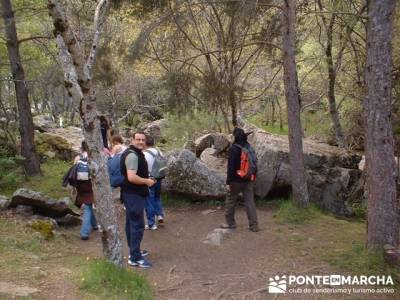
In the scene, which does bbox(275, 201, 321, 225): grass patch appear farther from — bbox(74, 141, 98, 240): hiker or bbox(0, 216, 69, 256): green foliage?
bbox(0, 216, 69, 256): green foliage

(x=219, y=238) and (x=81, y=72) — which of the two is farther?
(x=219, y=238)

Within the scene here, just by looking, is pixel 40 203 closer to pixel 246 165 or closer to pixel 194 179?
pixel 194 179

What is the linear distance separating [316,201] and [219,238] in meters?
3.81

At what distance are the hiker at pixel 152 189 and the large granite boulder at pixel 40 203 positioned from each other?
1.72 m

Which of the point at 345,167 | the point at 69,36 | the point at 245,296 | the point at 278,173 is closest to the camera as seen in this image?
the point at 69,36

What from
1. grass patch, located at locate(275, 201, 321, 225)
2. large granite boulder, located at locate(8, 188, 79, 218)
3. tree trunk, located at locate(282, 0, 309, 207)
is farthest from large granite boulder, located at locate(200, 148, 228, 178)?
large granite boulder, located at locate(8, 188, 79, 218)

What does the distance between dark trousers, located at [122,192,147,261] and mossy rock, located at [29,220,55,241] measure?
1.93 metres

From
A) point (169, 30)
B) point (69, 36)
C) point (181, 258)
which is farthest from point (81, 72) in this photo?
point (169, 30)

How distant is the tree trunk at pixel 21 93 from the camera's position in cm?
1238

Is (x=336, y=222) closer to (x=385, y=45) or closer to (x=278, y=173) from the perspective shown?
(x=278, y=173)

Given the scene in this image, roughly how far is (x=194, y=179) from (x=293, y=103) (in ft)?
10.4

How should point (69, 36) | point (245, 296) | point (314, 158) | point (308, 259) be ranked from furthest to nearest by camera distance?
point (314, 158)
point (308, 259)
point (245, 296)
point (69, 36)

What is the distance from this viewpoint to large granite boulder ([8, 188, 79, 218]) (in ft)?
29.8

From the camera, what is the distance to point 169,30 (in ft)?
38.0
